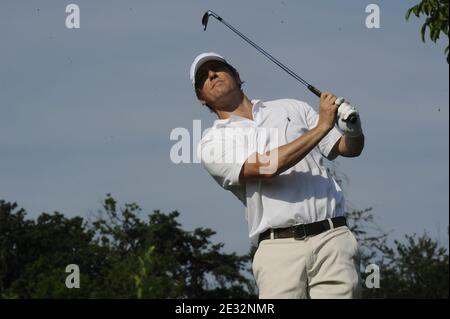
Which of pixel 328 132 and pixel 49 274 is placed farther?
pixel 49 274

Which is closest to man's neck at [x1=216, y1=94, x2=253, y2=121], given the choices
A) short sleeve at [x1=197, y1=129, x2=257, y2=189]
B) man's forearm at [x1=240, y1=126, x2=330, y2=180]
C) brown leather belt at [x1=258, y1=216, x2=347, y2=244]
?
short sleeve at [x1=197, y1=129, x2=257, y2=189]

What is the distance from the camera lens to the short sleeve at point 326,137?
8.20 metres

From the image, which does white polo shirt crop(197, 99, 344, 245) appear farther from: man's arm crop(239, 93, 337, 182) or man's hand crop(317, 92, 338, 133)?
man's hand crop(317, 92, 338, 133)

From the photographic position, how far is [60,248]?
7662 cm

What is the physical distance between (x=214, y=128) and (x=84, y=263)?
6405 cm

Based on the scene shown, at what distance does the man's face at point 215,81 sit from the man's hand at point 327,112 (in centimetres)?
81

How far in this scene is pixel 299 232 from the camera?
25.8 ft

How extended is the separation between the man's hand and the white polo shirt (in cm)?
34

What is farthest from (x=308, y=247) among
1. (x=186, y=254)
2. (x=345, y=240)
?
(x=186, y=254)

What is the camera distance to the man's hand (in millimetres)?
7691

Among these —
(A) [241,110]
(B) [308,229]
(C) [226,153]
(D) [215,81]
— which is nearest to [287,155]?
(B) [308,229]
